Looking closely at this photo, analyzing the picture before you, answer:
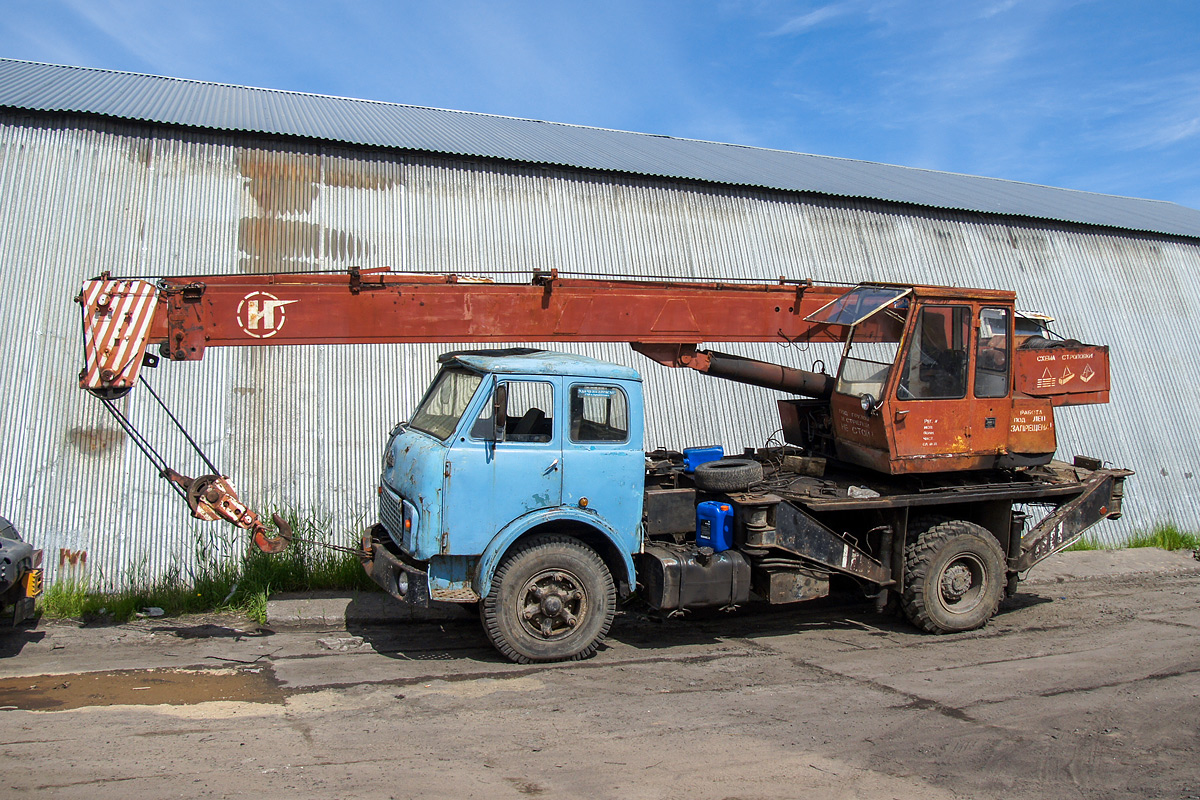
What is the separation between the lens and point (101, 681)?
6.10 metres

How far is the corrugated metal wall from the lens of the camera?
9.12m

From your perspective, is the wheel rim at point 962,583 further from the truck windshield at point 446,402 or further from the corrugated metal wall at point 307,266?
the truck windshield at point 446,402

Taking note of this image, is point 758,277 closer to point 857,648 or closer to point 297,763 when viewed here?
point 857,648

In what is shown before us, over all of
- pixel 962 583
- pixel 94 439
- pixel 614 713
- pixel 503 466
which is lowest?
pixel 614 713

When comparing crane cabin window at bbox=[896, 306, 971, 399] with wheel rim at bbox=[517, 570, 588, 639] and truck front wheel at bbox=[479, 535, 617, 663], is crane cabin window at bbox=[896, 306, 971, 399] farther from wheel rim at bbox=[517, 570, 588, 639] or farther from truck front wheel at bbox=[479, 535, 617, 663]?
wheel rim at bbox=[517, 570, 588, 639]

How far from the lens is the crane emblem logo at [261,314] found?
6473 mm

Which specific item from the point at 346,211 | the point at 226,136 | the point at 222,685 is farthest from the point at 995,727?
the point at 226,136

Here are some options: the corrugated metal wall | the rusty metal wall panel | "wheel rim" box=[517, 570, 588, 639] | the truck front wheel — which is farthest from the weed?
"wheel rim" box=[517, 570, 588, 639]

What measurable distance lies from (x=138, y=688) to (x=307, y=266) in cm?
586

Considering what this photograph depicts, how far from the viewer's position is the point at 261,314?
6.52 metres

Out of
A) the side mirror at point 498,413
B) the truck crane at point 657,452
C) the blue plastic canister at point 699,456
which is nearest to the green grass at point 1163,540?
the truck crane at point 657,452

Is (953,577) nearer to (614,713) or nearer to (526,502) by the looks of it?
(614,713)

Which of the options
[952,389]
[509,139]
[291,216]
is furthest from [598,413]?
[509,139]

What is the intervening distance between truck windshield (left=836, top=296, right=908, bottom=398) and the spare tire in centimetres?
145
